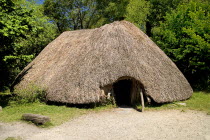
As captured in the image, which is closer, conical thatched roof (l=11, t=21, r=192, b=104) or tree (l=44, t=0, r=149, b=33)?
conical thatched roof (l=11, t=21, r=192, b=104)

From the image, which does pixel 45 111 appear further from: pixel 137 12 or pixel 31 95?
pixel 137 12

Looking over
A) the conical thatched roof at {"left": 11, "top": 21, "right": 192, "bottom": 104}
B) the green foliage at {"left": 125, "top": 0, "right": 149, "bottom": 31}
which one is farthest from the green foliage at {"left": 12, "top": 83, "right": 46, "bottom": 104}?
the green foliage at {"left": 125, "top": 0, "right": 149, "bottom": 31}

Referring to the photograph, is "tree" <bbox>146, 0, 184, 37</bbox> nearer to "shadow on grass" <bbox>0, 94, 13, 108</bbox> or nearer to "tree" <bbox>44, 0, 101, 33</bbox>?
"tree" <bbox>44, 0, 101, 33</bbox>

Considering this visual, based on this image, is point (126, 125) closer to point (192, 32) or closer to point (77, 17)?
point (192, 32)

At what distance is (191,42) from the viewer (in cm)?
1543

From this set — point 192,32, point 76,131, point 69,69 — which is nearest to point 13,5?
point 69,69

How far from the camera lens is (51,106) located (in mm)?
11727

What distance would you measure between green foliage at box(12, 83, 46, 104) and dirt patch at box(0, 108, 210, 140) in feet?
10.6

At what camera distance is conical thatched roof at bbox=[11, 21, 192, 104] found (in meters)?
11.3

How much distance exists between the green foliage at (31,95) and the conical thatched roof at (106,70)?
1.39 ft

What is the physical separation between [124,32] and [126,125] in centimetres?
583

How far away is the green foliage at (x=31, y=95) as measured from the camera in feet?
40.2

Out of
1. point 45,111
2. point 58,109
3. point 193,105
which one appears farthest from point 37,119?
point 193,105

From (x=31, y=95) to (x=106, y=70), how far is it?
173 inches
